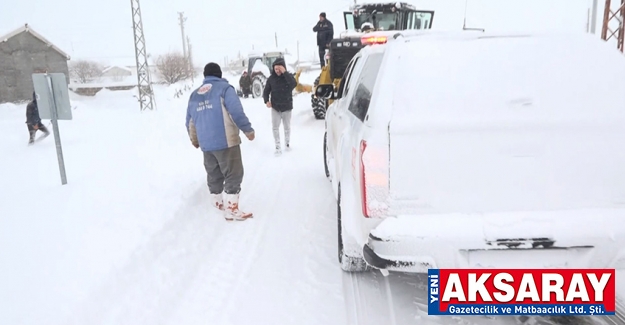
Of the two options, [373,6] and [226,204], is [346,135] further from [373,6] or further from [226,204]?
[373,6]

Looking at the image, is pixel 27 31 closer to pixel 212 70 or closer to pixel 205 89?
pixel 212 70

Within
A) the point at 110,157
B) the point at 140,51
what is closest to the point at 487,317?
the point at 110,157

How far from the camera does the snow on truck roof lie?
2379mm

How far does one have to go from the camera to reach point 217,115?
4598 millimetres

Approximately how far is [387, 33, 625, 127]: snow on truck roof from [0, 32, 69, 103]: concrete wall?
2959 centimetres

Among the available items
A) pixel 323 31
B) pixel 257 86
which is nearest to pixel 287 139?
pixel 323 31

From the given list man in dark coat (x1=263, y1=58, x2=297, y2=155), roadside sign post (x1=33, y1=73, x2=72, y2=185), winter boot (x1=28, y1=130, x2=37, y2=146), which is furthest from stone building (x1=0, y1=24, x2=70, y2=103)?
roadside sign post (x1=33, y1=73, x2=72, y2=185)

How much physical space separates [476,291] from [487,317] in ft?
1.59

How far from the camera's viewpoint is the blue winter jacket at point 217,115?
458cm

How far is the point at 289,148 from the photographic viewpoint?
874 cm

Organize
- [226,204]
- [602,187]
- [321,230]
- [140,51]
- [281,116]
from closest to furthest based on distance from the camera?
1. [602,187]
2. [321,230]
3. [226,204]
4. [281,116]
5. [140,51]

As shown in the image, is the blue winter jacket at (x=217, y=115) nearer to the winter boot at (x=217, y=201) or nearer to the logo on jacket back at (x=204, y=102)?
the logo on jacket back at (x=204, y=102)

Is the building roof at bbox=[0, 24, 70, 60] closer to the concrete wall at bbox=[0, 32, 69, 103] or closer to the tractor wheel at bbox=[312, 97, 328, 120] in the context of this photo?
the concrete wall at bbox=[0, 32, 69, 103]

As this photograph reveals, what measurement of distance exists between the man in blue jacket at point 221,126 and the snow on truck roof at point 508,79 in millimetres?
2304
